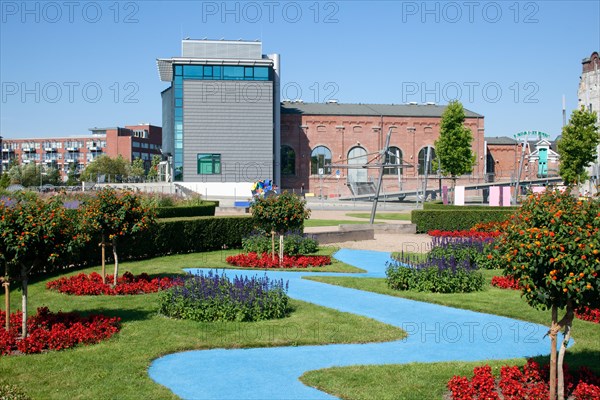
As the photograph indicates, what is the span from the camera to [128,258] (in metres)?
20.5

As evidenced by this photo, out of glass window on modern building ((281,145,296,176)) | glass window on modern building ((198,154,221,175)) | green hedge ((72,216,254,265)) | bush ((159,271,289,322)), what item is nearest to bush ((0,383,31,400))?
bush ((159,271,289,322))

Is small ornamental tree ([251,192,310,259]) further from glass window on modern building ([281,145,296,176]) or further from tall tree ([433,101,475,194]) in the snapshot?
glass window on modern building ([281,145,296,176])

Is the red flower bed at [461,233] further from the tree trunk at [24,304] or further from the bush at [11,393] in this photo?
the bush at [11,393]

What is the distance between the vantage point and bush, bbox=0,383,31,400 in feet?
24.0

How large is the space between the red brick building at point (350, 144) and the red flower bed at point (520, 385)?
222 ft

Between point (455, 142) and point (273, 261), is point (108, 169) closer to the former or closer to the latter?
point (455, 142)

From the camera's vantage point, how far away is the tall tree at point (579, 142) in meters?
48.5

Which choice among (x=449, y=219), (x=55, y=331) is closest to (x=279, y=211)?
(x=55, y=331)

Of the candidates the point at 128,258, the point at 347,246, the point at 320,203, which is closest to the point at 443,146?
the point at 320,203

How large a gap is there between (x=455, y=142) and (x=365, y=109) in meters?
20.2

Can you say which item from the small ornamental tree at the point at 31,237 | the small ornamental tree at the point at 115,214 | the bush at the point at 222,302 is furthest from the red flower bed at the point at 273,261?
the small ornamental tree at the point at 31,237

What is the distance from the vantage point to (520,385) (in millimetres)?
7246

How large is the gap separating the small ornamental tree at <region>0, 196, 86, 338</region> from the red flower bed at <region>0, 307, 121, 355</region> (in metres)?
0.32

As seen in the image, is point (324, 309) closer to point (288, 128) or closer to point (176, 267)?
point (176, 267)
